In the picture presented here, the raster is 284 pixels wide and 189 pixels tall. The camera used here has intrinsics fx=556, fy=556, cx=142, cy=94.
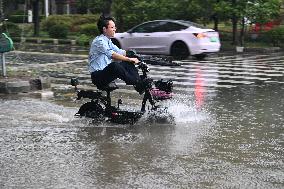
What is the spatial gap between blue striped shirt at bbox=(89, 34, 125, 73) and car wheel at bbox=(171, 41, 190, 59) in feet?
42.2

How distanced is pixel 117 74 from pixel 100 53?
47 cm

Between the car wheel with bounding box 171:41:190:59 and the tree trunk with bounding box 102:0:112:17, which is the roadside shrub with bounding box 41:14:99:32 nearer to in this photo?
the tree trunk with bounding box 102:0:112:17

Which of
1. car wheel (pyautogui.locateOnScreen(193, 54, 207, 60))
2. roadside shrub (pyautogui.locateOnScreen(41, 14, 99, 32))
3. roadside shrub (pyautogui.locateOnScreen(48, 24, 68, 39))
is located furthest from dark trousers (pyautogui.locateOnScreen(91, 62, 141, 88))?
roadside shrub (pyautogui.locateOnScreen(41, 14, 99, 32))

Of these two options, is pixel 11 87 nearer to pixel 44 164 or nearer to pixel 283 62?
pixel 44 164

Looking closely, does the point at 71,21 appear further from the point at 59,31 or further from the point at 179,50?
the point at 179,50

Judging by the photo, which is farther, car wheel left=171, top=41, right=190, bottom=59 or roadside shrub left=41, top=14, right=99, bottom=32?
roadside shrub left=41, top=14, right=99, bottom=32

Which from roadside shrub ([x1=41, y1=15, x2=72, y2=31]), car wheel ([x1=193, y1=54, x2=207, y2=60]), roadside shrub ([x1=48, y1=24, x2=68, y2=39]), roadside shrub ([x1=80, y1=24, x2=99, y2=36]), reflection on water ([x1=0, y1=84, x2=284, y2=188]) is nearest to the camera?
reflection on water ([x1=0, y1=84, x2=284, y2=188])

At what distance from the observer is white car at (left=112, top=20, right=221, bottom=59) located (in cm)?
2123

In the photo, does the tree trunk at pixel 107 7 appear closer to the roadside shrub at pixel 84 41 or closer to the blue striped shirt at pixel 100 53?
the roadside shrub at pixel 84 41

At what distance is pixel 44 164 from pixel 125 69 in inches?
107

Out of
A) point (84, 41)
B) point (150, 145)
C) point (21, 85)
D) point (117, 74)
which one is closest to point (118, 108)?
point (117, 74)

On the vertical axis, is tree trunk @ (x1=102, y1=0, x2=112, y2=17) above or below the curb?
above

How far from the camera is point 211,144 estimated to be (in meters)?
7.27

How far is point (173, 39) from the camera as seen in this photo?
22.0 metres
